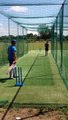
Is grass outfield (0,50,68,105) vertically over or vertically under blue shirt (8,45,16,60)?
under

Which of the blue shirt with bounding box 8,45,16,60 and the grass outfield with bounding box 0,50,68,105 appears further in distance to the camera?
the blue shirt with bounding box 8,45,16,60

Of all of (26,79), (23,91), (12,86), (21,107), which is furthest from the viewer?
(26,79)

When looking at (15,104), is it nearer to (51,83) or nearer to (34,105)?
(34,105)

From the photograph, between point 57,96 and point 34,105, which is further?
point 57,96

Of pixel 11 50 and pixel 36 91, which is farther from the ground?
pixel 11 50

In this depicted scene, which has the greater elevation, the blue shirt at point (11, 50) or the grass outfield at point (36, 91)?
the blue shirt at point (11, 50)

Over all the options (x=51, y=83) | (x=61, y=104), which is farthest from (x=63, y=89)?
(x=61, y=104)

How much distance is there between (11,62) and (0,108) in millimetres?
5881

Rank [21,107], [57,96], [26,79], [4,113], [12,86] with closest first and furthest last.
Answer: [4,113] < [21,107] < [57,96] < [12,86] < [26,79]

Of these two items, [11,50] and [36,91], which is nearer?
[36,91]

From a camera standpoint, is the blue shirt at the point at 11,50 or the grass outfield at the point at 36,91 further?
the blue shirt at the point at 11,50

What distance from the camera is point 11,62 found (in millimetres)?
14609

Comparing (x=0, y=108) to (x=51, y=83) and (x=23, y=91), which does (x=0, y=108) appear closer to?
(x=23, y=91)

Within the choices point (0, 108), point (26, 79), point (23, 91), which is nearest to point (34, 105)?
point (0, 108)
